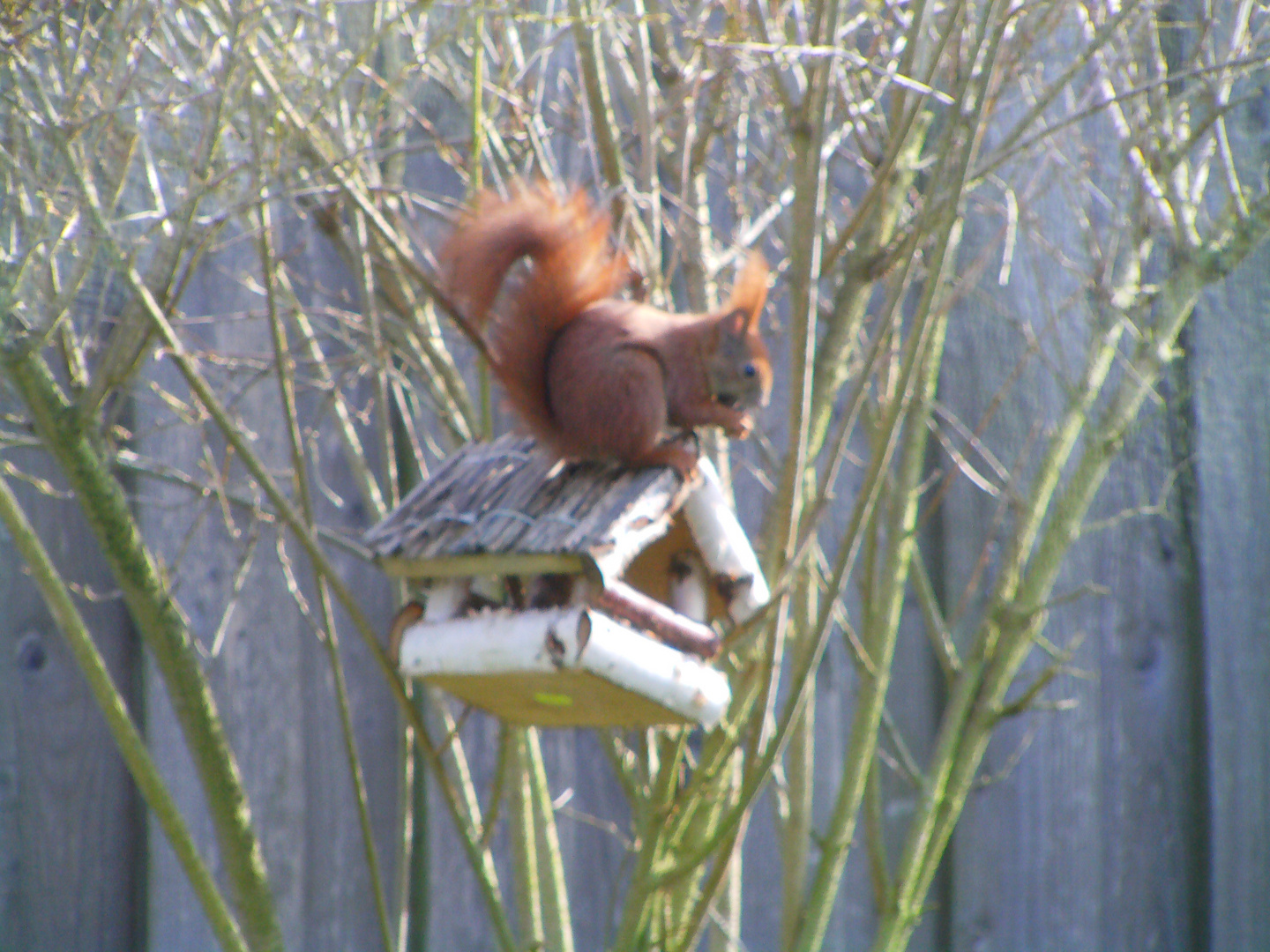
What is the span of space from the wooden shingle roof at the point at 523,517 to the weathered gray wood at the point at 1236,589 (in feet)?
3.50

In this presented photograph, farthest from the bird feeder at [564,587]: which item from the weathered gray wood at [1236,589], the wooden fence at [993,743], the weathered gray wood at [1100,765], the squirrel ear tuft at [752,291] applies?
the weathered gray wood at [1236,589]

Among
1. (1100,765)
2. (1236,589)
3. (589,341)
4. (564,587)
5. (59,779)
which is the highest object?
(589,341)

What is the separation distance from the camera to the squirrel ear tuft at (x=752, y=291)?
1392 millimetres

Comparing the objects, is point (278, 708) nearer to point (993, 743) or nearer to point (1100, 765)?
point (993, 743)

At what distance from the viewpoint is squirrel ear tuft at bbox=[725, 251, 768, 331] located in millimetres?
1392

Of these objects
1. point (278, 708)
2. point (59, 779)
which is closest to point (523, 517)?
point (278, 708)

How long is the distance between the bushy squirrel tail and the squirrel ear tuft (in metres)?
0.12

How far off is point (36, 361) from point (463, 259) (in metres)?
0.44

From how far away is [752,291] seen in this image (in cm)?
140

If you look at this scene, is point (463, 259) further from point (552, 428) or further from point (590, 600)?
point (590, 600)

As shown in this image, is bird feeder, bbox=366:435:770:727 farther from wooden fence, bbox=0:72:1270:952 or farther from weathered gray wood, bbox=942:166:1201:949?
weathered gray wood, bbox=942:166:1201:949

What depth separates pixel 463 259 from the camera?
1.39m

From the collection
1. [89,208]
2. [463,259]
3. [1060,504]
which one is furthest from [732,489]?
[89,208]

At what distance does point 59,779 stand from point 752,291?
1255 mm
